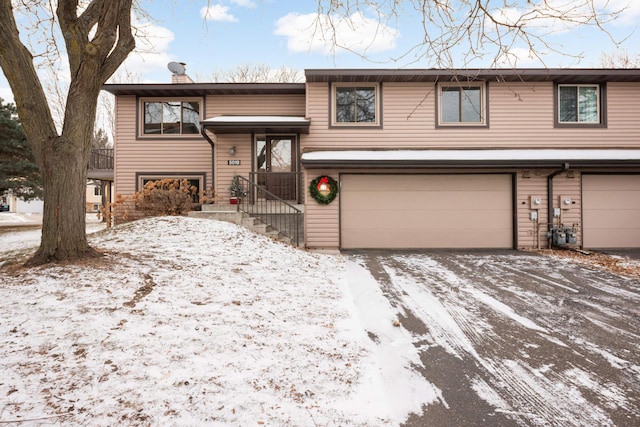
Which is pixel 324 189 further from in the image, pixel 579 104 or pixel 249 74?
pixel 249 74

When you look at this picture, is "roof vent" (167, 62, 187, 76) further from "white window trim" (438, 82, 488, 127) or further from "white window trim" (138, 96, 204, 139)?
"white window trim" (438, 82, 488, 127)

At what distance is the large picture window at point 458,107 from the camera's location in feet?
32.4

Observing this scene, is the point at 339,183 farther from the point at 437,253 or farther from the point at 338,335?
the point at 338,335

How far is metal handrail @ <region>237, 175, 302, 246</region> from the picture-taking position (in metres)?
9.10

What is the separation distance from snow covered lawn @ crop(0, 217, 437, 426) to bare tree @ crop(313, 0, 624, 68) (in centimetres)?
344

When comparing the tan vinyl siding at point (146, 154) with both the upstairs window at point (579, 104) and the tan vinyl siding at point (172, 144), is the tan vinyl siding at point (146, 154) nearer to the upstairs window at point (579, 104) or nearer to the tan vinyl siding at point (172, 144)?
the tan vinyl siding at point (172, 144)

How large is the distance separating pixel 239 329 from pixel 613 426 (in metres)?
2.96

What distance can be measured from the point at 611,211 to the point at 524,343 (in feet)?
28.8

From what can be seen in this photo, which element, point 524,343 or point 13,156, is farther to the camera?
point 13,156

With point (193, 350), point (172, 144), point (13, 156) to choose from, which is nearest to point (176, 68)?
point (172, 144)

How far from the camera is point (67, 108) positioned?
5.02 m

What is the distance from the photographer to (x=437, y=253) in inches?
340

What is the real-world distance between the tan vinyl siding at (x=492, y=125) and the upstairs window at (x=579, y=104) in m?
0.30

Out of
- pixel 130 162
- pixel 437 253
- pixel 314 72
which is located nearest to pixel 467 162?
pixel 437 253
